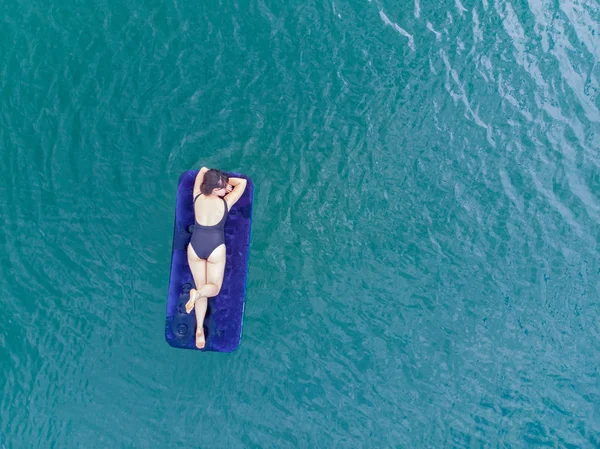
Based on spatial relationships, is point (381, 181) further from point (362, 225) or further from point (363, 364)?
point (363, 364)

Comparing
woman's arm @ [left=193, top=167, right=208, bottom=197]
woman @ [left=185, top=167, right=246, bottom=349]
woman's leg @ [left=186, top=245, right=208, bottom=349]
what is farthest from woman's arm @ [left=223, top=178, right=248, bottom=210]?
woman's leg @ [left=186, top=245, right=208, bottom=349]

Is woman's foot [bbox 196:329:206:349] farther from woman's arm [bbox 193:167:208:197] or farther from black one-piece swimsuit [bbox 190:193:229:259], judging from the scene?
woman's arm [bbox 193:167:208:197]

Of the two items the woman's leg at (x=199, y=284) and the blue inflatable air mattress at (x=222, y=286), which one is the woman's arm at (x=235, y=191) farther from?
the woman's leg at (x=199, y=284)

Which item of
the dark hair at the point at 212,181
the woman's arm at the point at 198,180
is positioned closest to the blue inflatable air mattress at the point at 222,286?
the woman's arm at the point at 198,180

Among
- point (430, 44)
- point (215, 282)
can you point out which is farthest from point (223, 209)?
point (430, 44)

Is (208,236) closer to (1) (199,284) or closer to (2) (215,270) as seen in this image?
(2) (215,270)

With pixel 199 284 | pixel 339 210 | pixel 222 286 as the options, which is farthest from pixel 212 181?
pixel 339 210
